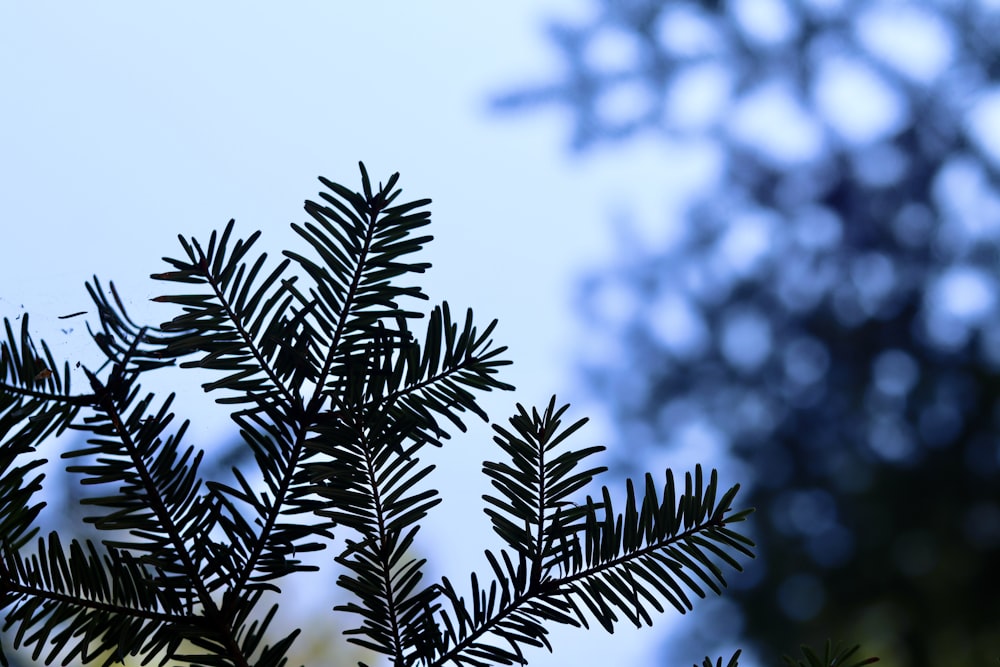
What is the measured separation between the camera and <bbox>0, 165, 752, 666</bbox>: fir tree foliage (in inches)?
7.9

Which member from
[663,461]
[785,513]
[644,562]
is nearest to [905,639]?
[785,513]

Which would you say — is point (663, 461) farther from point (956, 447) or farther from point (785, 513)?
point (956, 447)

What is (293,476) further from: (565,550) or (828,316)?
(828,316)

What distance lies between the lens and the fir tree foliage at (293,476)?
20 cm

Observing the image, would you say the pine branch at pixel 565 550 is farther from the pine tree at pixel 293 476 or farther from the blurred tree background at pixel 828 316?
the blurred tree background at pixel 828 316

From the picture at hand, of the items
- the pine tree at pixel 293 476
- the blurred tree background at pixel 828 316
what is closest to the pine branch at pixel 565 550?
the pine tree at pixel 293 476

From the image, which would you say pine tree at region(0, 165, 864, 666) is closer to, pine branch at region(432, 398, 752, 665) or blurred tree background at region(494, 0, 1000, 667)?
pine branch at region(432, 398, 752, 665)

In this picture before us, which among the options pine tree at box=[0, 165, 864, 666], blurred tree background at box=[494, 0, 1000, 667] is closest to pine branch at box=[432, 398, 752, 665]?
pine tree at box=[0, 165, 864, 666]

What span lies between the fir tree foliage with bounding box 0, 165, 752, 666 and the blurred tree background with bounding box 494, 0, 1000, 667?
161 centimetres

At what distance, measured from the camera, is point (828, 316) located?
1.94 meters

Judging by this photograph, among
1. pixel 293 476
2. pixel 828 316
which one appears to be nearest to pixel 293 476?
pixel 293 476

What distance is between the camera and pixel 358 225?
0.74ft

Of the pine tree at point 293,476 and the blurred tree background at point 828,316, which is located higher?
the blurred tree background at point 828,316

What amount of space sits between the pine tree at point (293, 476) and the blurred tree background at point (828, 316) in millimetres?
1605
